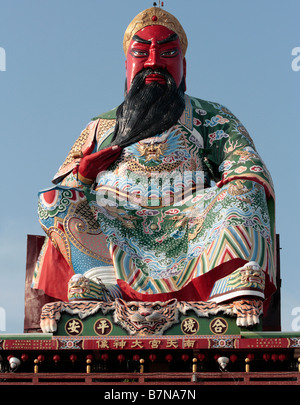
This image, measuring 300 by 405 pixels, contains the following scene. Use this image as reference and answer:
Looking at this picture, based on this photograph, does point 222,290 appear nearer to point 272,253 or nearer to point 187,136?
point 272,253

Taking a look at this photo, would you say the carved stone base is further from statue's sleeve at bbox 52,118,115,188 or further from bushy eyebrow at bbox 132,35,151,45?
bushy eyebrow at bbox 132,35,151,45

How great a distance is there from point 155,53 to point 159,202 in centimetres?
194

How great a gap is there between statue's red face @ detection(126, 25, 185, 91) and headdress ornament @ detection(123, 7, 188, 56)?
76 millimetres

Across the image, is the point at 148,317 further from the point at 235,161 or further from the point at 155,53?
the point at 155,53

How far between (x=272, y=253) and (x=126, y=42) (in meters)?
3.64

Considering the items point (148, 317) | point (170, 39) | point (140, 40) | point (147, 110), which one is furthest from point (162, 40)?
point (148, 317)

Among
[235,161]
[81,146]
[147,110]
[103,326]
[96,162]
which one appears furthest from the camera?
[81,146]

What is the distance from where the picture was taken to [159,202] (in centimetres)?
1178

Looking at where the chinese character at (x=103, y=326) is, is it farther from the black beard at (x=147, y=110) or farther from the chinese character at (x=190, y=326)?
the black beard at (x=147, y=110)

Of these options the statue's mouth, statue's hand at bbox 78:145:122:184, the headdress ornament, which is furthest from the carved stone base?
the headdress ornament

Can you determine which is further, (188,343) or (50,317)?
(50,317)

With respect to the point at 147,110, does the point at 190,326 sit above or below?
below
